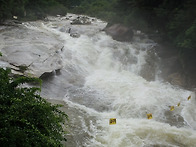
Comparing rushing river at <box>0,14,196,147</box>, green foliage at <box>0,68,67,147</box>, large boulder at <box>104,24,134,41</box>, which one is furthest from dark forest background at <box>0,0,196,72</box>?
green foliage at <box>0,68,67,147</box>

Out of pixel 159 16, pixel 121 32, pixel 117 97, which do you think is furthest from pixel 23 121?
pixel 121 32

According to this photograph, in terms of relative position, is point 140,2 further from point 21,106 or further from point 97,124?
point 21,106

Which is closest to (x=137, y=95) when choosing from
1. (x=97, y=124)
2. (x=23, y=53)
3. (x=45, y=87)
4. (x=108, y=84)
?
(x=108, y=84)

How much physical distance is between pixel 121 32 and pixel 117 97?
9581 millimetres

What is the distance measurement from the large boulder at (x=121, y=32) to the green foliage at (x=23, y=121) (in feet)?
45.9

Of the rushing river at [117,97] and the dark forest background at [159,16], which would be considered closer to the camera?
the rushing river at [117,97]

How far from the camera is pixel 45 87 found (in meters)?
9.79

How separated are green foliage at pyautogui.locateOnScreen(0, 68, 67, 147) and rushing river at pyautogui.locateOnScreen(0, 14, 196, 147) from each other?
230 centimetres

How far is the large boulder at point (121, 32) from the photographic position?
17.9m

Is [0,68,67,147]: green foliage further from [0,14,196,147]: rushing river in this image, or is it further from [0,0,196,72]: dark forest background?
[0,0,196,72]: dark forest background

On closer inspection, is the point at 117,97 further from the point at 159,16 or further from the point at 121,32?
the point at 121,32

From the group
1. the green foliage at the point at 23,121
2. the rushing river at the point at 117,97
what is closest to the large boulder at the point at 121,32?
the rushing river at the point at 117,97

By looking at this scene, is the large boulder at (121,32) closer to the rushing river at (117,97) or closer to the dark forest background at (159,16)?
the dark forest background at (159,16)

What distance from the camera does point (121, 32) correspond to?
59.8ft
